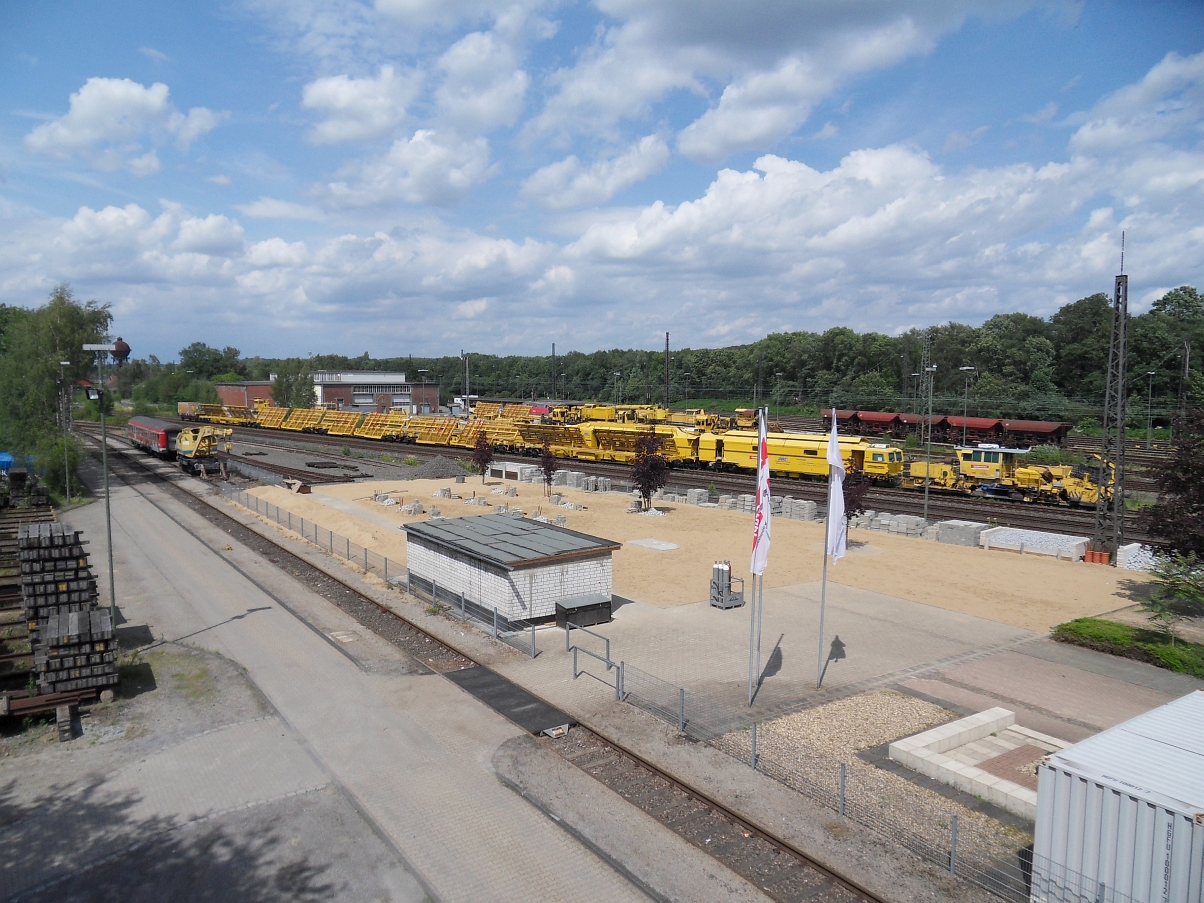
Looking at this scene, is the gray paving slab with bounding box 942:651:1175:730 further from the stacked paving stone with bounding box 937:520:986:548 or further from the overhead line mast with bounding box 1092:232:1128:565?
the stacked paving stone with bounding box 937:520:986:548

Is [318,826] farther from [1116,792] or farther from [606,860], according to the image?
[1116,792]

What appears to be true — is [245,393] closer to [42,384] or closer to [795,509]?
[42,384]

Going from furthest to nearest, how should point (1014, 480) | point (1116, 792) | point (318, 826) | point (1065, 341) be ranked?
point (1065, 341) < point (1014, 480) < point (318, 826) < point (1116, 792)

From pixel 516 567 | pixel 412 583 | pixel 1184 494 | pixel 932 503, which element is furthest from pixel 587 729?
pixel 932 503

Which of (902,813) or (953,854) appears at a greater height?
(953,854)

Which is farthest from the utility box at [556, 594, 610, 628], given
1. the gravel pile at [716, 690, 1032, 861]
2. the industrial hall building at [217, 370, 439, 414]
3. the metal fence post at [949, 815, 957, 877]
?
the industrial hall building at [217, 370, 439, 414]

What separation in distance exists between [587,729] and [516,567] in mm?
5611

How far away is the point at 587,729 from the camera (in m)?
12.5

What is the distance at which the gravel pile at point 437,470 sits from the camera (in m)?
46.9

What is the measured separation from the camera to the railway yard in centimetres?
889

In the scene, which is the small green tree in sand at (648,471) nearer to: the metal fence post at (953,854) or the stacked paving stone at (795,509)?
the stacked paving stone at (795,509)

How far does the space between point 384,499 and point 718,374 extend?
98.0m

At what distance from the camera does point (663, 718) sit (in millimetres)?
12836

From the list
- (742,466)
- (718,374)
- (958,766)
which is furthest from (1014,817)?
(718,374)
